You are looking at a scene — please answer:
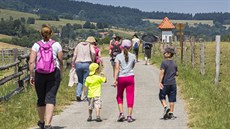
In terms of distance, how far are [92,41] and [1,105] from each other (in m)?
3.06

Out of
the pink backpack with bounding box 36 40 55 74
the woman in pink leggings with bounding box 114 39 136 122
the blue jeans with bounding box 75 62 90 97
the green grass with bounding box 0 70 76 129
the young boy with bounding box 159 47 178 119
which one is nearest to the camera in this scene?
the pink backpack with bounding box 36 40 55 74

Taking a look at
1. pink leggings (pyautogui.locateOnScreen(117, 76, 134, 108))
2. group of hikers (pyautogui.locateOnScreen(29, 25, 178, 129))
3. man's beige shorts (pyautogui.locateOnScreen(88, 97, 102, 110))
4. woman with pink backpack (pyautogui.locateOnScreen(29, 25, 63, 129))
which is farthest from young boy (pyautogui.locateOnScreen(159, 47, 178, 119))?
woman with pink backpack (pyautogui.locateOnScreen(29, 25, 63, 129))

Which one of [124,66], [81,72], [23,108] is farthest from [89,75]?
[81,72]

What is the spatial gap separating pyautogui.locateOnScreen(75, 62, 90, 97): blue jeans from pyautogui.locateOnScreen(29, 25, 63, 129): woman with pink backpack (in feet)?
14.6

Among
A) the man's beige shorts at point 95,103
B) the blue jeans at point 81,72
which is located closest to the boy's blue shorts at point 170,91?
the man's beige shorts at point 95,103

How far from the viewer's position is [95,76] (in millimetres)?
10461

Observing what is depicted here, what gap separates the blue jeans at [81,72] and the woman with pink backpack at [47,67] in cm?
444

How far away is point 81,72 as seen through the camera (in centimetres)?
1362

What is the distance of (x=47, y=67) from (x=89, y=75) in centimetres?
198

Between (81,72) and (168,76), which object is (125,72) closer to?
(168,76)

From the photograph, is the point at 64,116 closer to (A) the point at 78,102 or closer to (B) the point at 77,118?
(B) the point at 77,118

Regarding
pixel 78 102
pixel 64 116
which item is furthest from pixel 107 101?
pixel 64 116

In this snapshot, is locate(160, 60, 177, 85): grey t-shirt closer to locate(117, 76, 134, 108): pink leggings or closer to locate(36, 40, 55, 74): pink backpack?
locate(117, 76, 134, 108): pink leggings

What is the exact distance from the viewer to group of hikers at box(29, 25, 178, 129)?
344 inches
